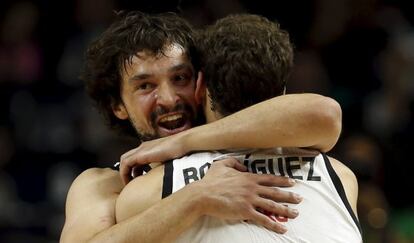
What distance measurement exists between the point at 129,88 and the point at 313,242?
1.51 metres

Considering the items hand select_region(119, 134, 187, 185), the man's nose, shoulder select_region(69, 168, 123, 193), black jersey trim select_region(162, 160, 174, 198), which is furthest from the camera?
the man's nose

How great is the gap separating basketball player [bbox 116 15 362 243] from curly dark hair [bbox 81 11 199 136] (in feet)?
2.50

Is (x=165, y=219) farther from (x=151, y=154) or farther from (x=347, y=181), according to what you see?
(x=347, y=181)

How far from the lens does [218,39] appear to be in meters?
3.52

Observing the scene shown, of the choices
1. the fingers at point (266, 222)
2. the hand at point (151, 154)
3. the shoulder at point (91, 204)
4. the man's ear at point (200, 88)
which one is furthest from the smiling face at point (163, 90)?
the fingers at point (266, 222)

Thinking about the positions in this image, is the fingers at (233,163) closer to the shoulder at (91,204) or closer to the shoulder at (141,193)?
the shoulder at (141,193)

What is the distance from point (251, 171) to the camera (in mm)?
3326

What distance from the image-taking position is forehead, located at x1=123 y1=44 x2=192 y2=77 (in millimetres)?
4176

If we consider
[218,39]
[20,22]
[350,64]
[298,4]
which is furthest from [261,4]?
[218,39]

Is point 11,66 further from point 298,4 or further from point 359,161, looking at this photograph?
point 359,161

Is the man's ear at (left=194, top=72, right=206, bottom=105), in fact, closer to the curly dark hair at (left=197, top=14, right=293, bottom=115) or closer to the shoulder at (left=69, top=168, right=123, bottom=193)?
the curly dark hair at (left=197, top=14, right=293, bottom=115)

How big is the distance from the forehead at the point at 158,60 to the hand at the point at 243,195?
99 centimetres

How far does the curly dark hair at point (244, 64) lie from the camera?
3.35m

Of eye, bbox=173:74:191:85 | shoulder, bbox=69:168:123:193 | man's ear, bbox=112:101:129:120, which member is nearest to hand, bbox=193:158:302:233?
shoulder, bbox=69:168:123:193
